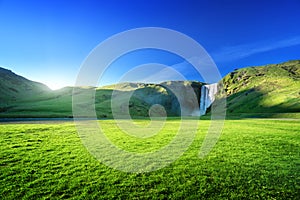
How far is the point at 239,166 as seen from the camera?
56.9 feet

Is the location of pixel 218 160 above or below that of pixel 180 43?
below

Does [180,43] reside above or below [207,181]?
above

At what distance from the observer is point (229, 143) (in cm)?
2650

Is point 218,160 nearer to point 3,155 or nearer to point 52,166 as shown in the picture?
point 52,166

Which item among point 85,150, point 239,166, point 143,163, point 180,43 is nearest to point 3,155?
point 85,150

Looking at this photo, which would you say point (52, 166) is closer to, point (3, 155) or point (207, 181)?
point (3, 155)

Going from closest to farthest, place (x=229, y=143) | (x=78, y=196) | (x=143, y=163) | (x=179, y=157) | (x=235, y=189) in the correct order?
(x=78, y=196)
(x=235, y=189)
(x=143, y=163)
(x=179, y=157)
(x=229, y=143)

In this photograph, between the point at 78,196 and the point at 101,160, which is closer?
the point at 78,196

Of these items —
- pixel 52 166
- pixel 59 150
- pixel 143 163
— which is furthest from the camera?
pixel 59 150

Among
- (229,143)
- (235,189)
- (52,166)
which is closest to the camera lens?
(235,189)

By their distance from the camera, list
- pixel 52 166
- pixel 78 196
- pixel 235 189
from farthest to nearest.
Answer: pixel 52 166, pixel 235 189, pixel 78 196

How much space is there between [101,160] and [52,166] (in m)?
4.24

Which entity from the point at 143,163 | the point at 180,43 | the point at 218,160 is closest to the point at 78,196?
the point at 143,163

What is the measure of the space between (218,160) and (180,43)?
16762mm
